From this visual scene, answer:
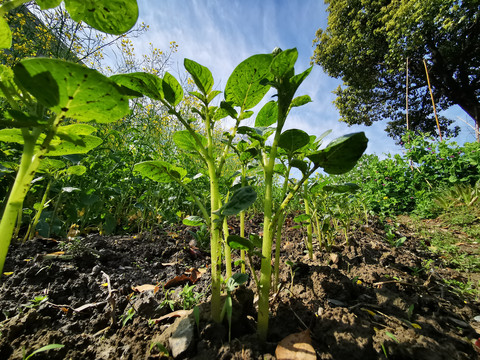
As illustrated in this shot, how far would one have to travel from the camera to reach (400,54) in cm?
1152

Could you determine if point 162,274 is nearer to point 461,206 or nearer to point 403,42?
point 461,206

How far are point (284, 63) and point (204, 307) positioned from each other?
2.95 feet

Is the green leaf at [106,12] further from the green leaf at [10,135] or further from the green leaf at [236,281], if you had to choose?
the green leaf at [236,281]

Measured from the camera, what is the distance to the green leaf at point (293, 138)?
2.39 ft

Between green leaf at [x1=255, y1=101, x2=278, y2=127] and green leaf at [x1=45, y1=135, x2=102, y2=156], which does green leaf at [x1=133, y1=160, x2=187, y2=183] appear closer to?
green leaf at [x1=45, y1=135, x2=102, y2=156]

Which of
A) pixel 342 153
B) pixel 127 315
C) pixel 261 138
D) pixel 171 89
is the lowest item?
pixel 127 315

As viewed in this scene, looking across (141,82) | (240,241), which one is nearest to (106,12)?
(141,82)

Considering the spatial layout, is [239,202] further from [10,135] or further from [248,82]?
[10,135]

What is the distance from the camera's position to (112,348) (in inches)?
27.6

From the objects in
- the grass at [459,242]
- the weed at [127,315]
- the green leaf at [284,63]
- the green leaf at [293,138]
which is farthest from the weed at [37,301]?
the grass at [459,242]

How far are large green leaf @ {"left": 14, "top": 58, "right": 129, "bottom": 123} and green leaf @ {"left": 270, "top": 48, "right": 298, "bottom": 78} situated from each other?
1.47 ft

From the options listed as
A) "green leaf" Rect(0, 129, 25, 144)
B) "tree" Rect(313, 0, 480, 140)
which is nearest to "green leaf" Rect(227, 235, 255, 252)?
"green leaf" Rect(0, 129, 25, 144)

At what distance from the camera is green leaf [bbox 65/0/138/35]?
562mm

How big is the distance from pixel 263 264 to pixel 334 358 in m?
0.34
